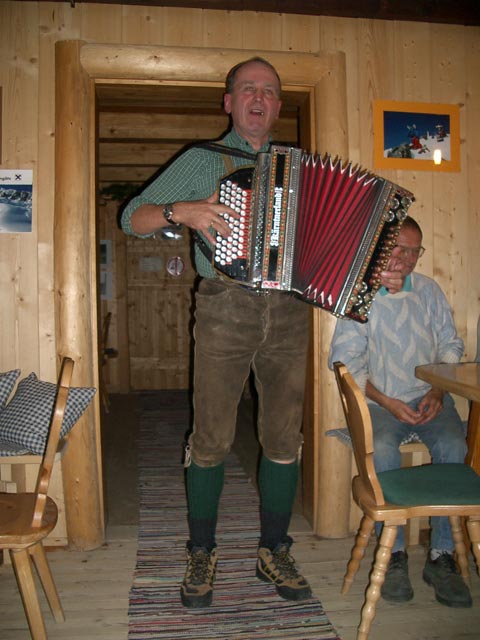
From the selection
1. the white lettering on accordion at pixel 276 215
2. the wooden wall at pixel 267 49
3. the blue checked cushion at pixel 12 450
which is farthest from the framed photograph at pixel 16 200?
the white lettering on accordion at pixel 276 215

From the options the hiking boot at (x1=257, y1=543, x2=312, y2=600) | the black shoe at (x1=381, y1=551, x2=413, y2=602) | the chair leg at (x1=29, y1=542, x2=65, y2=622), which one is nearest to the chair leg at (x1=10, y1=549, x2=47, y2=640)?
the chair leg at (x1=29, y1=542, x2=65, y2=622)

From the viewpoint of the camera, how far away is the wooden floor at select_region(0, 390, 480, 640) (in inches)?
62.9

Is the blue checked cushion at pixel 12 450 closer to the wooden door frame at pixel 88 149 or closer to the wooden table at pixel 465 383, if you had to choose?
the wooden door frame at pixel 88 149

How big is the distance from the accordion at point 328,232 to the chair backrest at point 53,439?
1.85ft

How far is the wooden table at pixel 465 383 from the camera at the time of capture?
4.75ft

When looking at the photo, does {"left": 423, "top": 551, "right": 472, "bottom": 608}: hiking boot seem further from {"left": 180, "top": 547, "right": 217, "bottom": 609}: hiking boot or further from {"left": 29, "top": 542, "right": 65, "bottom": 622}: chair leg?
{"left": 29, "top": 542, "right": 65, "bottom": 622}: chair leg

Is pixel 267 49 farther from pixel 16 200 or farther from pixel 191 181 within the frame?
pixel 16 200

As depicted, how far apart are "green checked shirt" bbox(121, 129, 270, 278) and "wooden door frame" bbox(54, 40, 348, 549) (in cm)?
49

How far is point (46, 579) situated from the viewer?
1599 millimetres

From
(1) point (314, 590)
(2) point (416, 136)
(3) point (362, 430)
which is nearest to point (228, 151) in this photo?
(3) point (362, 430)

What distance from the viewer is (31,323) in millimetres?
2189

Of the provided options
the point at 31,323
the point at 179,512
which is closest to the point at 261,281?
the point at 31,323

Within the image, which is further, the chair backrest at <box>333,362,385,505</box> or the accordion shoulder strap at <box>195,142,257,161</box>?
the accordion shoulder strap at <box>195,142,257,161</box>

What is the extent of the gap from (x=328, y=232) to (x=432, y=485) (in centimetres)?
82
